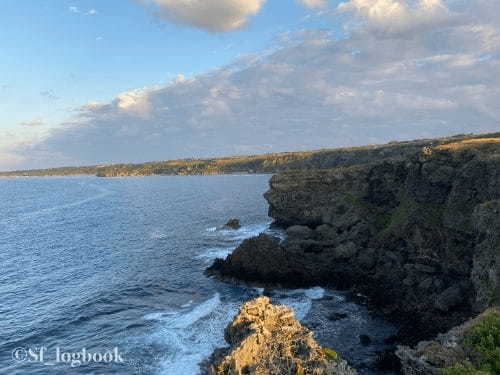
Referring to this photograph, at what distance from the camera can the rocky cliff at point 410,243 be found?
134ft

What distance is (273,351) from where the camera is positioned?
2581 centimetres

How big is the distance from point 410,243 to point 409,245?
341 millimetres

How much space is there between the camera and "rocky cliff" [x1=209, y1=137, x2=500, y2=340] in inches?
1606

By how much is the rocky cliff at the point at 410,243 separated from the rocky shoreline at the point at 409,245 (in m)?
0.14

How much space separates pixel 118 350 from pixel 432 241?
4386cm

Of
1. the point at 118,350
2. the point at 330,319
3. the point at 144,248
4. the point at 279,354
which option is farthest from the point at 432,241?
the point at 144,248

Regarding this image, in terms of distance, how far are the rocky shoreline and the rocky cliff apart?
0.47ft

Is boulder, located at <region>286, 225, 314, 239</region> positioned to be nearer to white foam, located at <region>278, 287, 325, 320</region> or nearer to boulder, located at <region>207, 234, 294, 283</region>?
boulder, located at <region>207, 234, 294, 283</region>

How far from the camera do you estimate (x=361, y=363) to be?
33.2 m

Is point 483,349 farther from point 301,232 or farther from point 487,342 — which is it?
point 301,232

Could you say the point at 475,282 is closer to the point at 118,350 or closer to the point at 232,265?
the point at 232,265

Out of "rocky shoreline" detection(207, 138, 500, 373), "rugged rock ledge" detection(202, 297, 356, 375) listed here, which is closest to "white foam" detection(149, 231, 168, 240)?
"rocky shoreline" detection(207, 138, 500, 373)

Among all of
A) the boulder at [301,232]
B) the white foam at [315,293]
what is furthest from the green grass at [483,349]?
the boulder at [301,232]

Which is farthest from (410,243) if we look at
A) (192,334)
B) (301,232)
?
(192,334)
